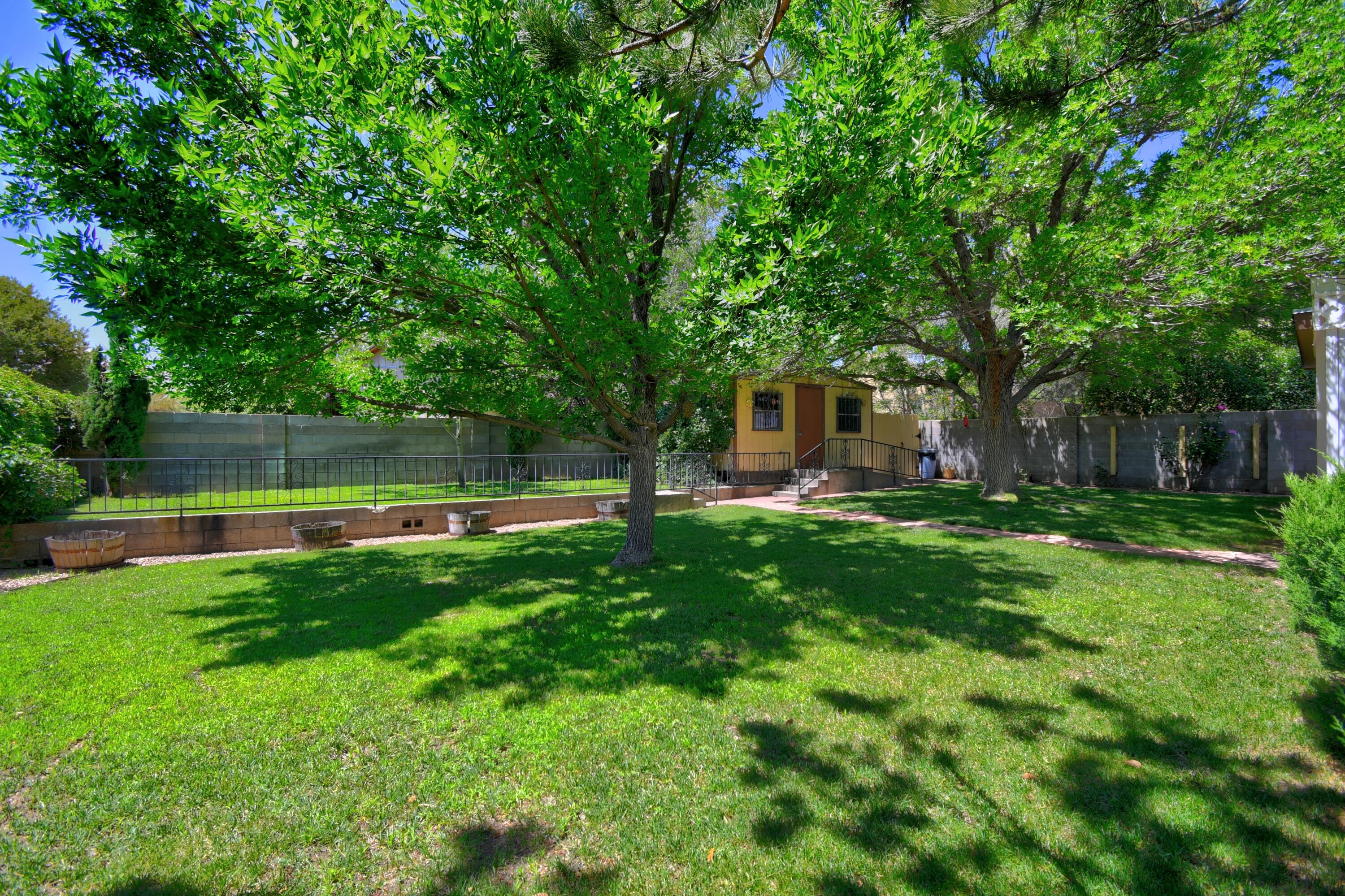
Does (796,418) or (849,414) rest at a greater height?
(849,414)

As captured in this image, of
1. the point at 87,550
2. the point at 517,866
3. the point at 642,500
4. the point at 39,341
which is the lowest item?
the point at 517,866

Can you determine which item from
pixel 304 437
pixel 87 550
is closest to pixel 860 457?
pixel 304 437

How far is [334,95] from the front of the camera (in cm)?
462

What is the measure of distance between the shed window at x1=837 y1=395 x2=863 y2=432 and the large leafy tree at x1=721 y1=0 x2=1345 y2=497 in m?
5.89

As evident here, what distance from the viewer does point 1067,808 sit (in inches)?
105

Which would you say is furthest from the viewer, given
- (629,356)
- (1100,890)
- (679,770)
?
(629,356)

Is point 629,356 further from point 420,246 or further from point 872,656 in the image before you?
point 872,656

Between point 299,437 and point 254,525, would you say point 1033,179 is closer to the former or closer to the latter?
point 254,525

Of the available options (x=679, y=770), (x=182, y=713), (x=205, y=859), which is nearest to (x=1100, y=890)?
(x=679, y=770)

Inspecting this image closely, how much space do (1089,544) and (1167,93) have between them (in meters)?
6.98

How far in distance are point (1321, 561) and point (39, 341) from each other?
1254 inches

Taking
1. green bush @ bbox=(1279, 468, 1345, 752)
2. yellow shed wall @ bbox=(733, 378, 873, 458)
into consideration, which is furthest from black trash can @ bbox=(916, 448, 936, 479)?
green bush @ bbox=(1279, 468, 1345, 752)

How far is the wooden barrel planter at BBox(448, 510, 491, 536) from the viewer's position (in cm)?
1036

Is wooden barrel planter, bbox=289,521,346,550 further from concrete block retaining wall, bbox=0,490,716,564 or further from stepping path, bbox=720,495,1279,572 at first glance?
stepping path, bbox=720,495,1279,572
